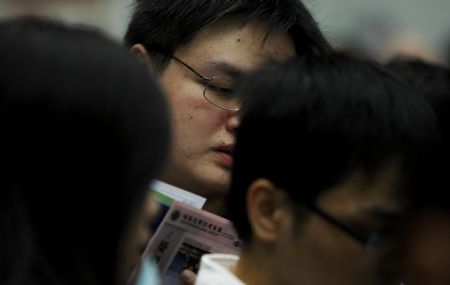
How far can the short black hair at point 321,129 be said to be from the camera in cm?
196

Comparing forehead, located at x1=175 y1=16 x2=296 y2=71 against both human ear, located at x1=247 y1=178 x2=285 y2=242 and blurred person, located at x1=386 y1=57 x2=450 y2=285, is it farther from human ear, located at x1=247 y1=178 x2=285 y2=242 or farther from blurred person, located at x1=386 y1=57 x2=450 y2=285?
human ear, located at x1=247 y1=178 x2=285 y2=242

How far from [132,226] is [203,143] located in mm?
1031

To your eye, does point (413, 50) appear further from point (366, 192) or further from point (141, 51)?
point (366, 192)

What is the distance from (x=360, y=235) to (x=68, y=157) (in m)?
0.59

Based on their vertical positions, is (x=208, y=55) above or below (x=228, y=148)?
above

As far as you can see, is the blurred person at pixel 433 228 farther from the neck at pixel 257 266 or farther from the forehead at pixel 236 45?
the forehead at pixel 236 45

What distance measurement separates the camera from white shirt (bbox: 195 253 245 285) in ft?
6.73

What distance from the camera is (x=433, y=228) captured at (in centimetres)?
215

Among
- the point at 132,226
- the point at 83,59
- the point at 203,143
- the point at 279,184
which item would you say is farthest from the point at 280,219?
the point at 203,143

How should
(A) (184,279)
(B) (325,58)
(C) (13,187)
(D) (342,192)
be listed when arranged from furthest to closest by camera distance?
(A) (184,279) < (B) (325,58) < (D) (342,192) < (C) (13,187)

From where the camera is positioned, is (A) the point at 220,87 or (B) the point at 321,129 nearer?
(B) the point at 321,129

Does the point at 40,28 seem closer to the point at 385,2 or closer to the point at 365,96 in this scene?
the point at 365,96

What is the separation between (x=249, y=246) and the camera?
208cm

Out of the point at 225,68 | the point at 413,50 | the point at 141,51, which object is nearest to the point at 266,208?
the point at 225,68
